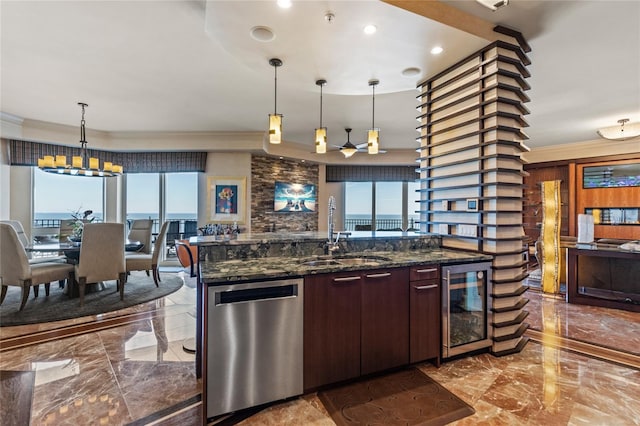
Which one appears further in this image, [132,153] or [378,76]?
[132,153]

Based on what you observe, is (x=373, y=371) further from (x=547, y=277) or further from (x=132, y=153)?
(x=132, y=153)

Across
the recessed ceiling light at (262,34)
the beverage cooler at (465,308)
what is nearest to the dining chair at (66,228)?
the recessed ceiling light at (262,34)

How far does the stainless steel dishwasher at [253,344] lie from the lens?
5.53 ft

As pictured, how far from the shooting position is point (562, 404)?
1909mm

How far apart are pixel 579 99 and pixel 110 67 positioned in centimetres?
593

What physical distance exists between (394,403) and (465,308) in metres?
1.06

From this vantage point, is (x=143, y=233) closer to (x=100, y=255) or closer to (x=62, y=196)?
(x=100, y=255)

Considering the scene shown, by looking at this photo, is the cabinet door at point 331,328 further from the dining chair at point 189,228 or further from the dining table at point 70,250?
the dining chair at point 189,228

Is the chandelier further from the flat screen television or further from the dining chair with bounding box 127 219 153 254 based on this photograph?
the flat screen television

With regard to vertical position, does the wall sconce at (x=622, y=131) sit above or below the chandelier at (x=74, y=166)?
above

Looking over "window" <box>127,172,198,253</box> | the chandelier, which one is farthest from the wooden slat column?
"window" <box>127,172,198,253</box>

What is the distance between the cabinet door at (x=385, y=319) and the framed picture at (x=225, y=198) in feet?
15.3

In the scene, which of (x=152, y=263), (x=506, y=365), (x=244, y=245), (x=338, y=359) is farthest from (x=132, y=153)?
(x=506, y=365)

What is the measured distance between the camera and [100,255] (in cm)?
386
